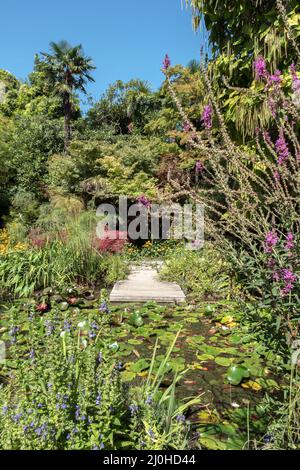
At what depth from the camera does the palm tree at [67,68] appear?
15.3 meters

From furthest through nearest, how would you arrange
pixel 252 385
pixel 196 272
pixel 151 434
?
1. pixel 196 272
2. pixel 252 385
3. pixel 151 434

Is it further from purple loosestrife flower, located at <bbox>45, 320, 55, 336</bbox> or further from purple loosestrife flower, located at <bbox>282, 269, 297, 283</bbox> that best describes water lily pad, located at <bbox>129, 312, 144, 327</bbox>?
purple loosestrife flower, located at <bbox>282, 269, 297, 283</bbox>

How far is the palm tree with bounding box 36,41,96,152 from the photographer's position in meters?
15.3

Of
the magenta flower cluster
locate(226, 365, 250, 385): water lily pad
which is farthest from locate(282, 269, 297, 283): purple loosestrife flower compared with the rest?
locate(226, 365, 250, 385): water lily pad

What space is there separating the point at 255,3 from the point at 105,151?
6728 millimetres

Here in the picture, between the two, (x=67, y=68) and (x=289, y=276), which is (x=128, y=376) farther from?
(x=67, y=68)

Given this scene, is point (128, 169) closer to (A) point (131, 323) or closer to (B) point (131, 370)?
(A) point (131, 323)

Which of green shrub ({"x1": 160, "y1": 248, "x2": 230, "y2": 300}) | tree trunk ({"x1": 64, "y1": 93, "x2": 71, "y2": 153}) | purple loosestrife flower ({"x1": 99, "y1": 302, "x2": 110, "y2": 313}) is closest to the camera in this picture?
purple loosestrife flower ({"x1": 99, "y1": 302, "x2": 110, "y2": 313})

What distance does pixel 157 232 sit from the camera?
9102 millimetres

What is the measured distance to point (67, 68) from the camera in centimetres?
1569

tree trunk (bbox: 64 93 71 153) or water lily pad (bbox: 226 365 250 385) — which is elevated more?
tree trunk (bbox: 64 93 71 153)

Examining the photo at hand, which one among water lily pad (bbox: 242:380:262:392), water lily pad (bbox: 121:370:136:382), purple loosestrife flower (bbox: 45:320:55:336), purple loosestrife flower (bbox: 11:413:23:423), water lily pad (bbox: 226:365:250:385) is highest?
purple loosestrife flower (bbox: 45:320:55:336)

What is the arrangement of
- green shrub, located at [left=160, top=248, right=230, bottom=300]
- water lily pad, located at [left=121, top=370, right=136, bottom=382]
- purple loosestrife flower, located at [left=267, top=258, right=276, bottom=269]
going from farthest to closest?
green shrub, located at [left=160, top=248, right=230, bottom=300]
water lily pad, located at [left=121, top=370, right=136, bottom=382]
purple loosestrife flower, located at [left=267, top=258, right=276, bottom=269]

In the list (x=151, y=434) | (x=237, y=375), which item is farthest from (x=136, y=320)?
(x=151, y=434)
